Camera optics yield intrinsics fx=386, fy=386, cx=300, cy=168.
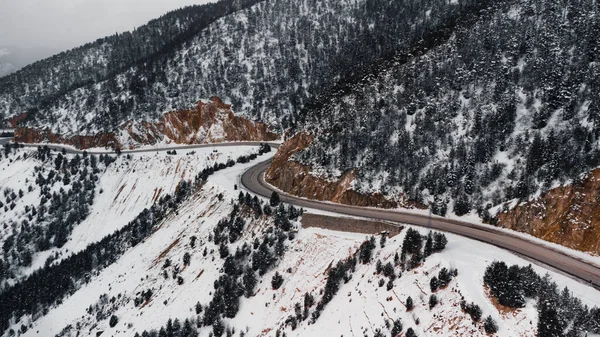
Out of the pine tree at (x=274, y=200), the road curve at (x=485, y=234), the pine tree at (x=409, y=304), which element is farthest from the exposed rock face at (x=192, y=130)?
the pine tree at (x=409, y=304)

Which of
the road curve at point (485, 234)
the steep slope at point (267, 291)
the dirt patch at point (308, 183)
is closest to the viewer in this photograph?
the steep slope at point (267, 291)

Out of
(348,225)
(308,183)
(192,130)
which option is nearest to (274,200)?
(308,183)

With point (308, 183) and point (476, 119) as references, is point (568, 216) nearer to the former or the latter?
point (476, 119)

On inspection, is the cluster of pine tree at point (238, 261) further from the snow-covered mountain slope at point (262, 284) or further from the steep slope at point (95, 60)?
the steep slope at point (95, 60)

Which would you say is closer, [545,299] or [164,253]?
[545,299]

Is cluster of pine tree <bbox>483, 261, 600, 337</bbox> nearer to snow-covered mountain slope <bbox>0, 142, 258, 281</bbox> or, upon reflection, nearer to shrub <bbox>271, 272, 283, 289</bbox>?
shrub <bbox>271, 272, 283, 289</bbox>

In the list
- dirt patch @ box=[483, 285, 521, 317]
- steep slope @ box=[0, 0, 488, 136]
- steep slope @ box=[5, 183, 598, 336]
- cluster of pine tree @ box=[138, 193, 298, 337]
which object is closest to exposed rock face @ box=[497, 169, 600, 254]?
steep slope @ box=[5, 183, 598, 336]
